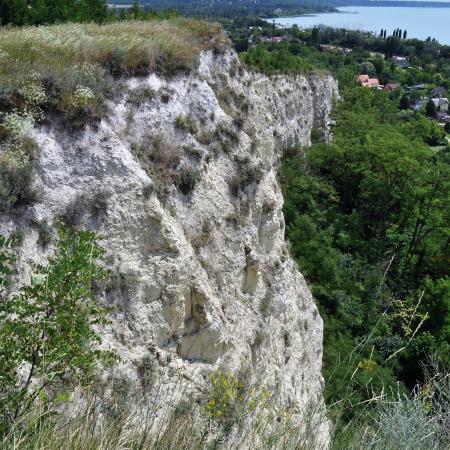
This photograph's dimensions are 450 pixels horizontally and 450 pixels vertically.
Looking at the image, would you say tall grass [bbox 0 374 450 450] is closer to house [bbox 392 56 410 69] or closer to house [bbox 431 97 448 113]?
house [bbox 431 97 448 113]

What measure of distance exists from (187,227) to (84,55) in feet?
15.1

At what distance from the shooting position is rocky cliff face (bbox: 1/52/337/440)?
31.1 ft

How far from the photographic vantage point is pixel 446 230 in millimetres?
28438

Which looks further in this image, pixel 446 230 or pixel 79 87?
pixel 446 230

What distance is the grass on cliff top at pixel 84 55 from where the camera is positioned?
9836 mm

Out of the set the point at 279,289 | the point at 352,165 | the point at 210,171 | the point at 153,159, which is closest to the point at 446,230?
the point at 352,165

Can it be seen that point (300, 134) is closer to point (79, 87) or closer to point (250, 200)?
point (250, 200)

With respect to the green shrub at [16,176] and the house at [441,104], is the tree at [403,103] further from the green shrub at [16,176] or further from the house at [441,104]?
the green shrub at [16,176]

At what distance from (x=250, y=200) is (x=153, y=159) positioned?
3.68 metres

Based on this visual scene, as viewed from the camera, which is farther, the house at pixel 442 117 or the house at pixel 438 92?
the house at pixel 438 92

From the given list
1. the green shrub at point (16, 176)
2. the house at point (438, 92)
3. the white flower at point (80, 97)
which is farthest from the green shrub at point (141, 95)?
the house at point (438, 92)

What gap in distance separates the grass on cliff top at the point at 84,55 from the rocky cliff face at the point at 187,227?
542 millimetres

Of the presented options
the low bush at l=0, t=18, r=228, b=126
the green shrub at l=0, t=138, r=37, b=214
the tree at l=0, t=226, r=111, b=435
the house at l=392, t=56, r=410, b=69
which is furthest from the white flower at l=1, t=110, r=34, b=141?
the house at l=392, t=56, r=410, b=69

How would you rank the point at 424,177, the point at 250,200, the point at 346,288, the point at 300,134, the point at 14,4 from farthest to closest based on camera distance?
the point at 300,134 → the point at 424,177 → the point at 346,288 → the point at 14,4 → the point at 250,200
